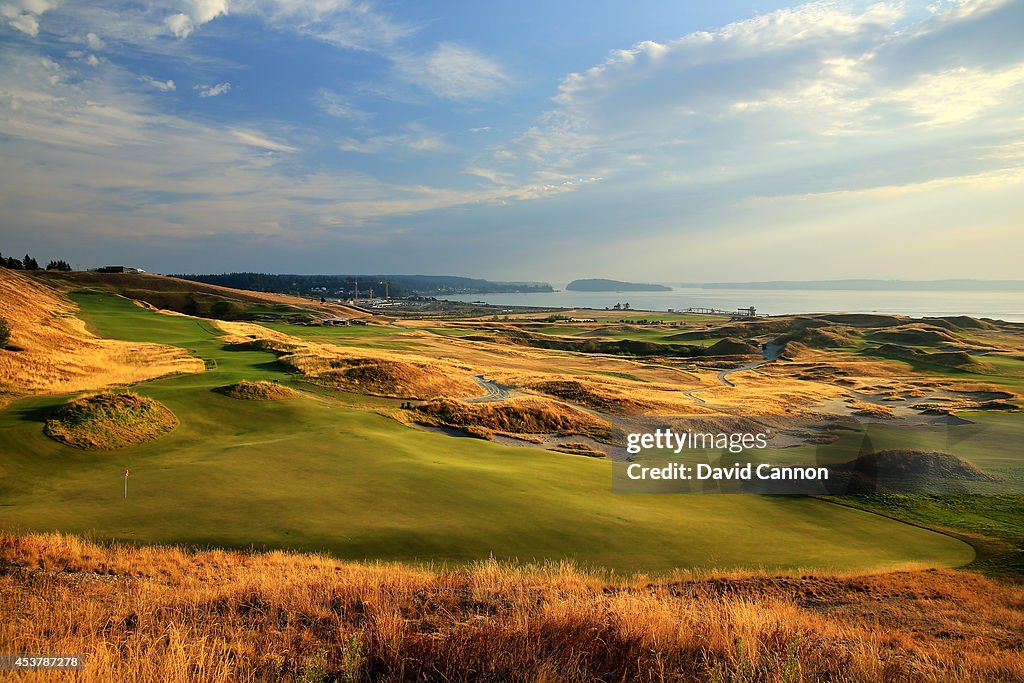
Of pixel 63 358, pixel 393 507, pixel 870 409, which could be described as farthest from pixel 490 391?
pixel 870 409

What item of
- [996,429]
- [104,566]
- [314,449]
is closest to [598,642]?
[104,566]

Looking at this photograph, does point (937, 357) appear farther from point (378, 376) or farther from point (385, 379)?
point (378, 376)

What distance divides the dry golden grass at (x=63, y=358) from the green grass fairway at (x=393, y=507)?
3045mm

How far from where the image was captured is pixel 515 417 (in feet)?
111

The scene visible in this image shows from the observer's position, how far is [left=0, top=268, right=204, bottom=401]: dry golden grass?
23297 millimetres

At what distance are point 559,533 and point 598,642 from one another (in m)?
7.37

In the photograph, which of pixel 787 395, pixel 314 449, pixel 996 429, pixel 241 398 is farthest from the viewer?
pixel 787 395

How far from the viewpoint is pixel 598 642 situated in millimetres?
6031

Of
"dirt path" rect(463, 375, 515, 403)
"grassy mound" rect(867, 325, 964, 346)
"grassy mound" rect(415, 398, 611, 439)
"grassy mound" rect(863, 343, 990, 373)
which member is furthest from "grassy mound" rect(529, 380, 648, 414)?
"grassy mound" rect(867, 325, 964, 346)

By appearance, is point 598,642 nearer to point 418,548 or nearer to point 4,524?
point 418,548

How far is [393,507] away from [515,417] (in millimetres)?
19723

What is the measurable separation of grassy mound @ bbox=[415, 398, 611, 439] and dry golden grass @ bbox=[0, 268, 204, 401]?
15.0 m

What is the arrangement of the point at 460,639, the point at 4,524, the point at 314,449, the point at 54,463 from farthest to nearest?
the point at 314,449, the point at 54,463, the point at 4,524, the point at 460,639

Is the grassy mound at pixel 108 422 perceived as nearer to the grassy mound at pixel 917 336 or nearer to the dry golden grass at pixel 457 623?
the dry golden grass at pixel 457 623
